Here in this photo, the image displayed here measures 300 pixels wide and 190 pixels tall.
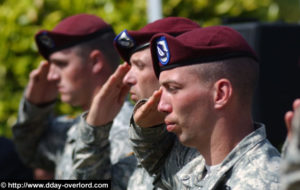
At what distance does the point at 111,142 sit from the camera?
3.70 metres

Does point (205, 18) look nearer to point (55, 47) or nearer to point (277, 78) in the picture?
point (277, 78)

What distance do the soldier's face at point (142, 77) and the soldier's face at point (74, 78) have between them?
1.00 meters

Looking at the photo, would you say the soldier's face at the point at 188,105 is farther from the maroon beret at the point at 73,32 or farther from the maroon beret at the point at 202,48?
the maroon beret at the point at 73,32

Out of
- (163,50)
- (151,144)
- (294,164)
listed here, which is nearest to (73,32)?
(151,144)

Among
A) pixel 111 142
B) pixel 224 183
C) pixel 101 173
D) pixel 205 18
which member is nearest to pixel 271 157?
pixel 224 183

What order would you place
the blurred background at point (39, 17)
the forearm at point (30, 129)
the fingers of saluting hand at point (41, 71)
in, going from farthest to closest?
the blurred background at point (39, 17), the forearm at point (30, 129), the fingers of saluting hand at point (41, 71)

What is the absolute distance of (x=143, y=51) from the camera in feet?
9.86

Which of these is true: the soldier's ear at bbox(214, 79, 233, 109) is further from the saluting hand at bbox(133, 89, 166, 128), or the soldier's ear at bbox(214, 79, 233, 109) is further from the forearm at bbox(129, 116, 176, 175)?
the forearm at bbox(129, 116, 176, 175)

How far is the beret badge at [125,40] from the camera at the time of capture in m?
3.03

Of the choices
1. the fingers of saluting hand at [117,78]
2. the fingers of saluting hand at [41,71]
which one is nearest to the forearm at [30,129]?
the fingers of saluting hand at [41,71]

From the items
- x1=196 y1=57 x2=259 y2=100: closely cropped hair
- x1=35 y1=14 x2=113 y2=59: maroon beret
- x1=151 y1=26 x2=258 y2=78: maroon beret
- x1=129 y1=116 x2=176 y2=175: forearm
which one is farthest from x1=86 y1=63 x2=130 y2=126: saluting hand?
x1=196 y1=57 x2=259 y2=100: closely cropped hair

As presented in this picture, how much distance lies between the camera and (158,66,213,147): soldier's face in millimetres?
2385

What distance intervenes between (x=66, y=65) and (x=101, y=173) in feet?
3.13

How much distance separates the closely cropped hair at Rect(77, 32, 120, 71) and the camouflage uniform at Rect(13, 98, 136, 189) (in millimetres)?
347
